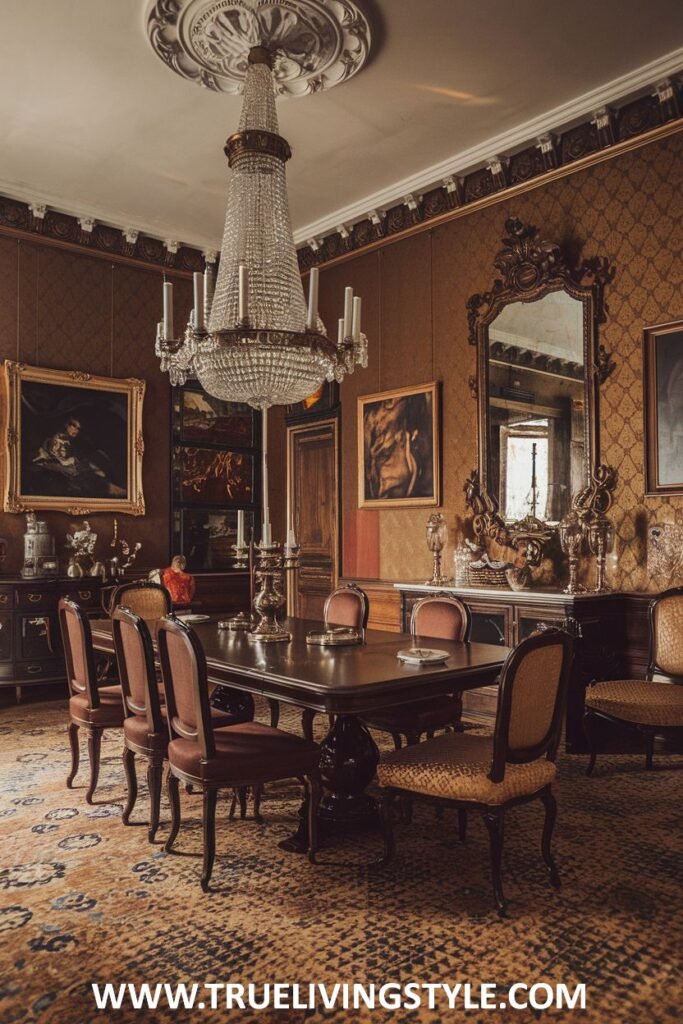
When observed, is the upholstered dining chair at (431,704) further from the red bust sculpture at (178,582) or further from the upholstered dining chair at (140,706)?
the red bust sculpture at (178,582)

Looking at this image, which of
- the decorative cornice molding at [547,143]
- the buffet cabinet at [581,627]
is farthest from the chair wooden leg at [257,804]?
the decorative cornice molding at [547,143]

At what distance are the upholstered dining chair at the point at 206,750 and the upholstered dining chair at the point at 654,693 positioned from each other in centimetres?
189

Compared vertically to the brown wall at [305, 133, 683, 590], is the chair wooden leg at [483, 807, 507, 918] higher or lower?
lower

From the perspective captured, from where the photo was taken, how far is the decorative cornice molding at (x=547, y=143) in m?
5.06

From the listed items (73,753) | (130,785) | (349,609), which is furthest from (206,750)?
(349,609)

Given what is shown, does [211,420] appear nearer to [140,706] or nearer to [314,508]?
[314,508]

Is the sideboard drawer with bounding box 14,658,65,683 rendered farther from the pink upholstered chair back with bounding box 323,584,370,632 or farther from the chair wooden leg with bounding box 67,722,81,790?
the pink upholstered chair back with bounding box 323,584,370,632

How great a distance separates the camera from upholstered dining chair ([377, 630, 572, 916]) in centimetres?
277

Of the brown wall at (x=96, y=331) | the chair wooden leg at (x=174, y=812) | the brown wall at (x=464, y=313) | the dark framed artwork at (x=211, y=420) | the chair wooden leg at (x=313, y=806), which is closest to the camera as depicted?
the chair wooden leg at (x=313, y=806)

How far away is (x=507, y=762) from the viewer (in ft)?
9.45

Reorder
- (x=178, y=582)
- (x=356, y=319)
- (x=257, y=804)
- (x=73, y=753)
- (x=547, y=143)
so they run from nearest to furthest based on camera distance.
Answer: (x=257, y=804), (x=73, y=753), (x=356, y=319), (x=547, y=143), (x=178, y=582)

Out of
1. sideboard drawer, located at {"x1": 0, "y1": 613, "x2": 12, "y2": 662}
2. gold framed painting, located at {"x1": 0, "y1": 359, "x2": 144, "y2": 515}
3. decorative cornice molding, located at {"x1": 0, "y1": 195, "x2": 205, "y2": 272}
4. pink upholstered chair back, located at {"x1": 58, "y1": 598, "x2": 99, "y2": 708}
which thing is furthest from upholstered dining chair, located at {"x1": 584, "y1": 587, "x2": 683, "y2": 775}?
decorative cornice molding, located at {"x1": 0, "y1": 195, "x2": 205, "y2": 272}

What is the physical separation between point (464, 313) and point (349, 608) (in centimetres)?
282

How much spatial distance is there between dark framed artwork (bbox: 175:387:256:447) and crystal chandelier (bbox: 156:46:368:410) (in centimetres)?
331
